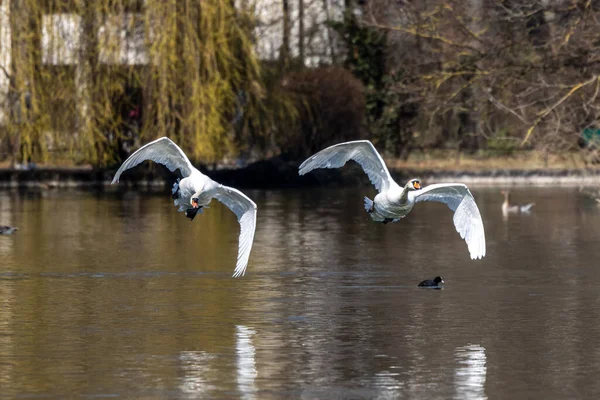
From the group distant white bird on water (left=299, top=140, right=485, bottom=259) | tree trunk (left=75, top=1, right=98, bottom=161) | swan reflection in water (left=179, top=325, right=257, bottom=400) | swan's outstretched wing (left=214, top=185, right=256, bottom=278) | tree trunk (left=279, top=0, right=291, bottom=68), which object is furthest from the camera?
tree trunk (left=279, top=0, right=291, bottom=68)

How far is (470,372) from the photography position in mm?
13148

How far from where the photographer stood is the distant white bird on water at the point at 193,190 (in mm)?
18516

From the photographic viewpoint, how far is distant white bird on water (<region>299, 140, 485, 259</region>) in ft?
60.1

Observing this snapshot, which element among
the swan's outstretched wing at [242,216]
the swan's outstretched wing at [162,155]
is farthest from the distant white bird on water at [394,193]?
the swan's outstretched wing at [162,155]

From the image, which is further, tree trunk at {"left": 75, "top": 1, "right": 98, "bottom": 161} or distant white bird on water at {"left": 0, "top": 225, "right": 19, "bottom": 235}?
tree trunk at {"left": 75, "top": 1, "right": 98, "bottom": 161}

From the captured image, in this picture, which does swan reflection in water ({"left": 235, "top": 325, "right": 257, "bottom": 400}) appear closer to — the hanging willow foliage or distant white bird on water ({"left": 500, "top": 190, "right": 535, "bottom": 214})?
distant white bird on water ({"left": 500, "top": 190, "right": 535, "bottom": 214})

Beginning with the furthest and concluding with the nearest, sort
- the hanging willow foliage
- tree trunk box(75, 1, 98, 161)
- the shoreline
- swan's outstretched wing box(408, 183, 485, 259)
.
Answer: the shoreline → tree trunk box(75, 1, 98, 161) → the hanging willow foliage → swan's outstretched wing box(408, 183, 485, 259)

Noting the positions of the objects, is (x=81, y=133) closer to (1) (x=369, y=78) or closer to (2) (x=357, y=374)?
(1) (x=369, y=78)

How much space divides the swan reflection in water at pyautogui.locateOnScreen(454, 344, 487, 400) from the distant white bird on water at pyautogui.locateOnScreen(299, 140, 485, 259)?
4.01m

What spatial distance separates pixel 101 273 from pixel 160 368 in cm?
821

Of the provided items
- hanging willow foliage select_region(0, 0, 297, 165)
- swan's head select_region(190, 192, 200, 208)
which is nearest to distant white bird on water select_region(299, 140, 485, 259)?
swan's head select_region(190, 192, 200, 208)

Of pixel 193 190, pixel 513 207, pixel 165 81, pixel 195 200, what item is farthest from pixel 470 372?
pixel 165 81

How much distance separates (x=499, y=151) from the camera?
50469 millimetres

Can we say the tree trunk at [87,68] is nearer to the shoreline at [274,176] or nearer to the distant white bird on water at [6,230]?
the shoreline at [274,176]
